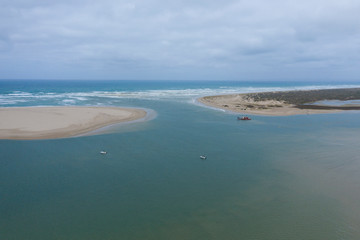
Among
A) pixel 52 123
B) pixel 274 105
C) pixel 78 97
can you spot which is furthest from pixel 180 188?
pixel 78 97

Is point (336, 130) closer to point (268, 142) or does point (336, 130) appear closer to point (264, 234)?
point (268, 142)

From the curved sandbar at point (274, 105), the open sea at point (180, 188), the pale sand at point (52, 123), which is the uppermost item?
the curved sandbar at point (274, 105)

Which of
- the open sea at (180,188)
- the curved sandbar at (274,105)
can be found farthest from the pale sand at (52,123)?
the curved sandbar at (274,105)

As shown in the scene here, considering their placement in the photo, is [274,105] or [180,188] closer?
[180,188]

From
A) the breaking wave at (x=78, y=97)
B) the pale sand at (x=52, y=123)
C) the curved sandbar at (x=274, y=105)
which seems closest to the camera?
the pale sand at (x=52, y=123)

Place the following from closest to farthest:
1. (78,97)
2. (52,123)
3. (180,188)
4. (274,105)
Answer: (180,188)
(52,123)
(274,105)
(78,97)

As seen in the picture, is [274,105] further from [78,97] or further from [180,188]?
[78,97]

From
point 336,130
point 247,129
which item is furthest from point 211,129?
point 336,130

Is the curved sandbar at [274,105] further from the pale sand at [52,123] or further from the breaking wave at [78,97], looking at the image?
the pale sand at [52,123]
